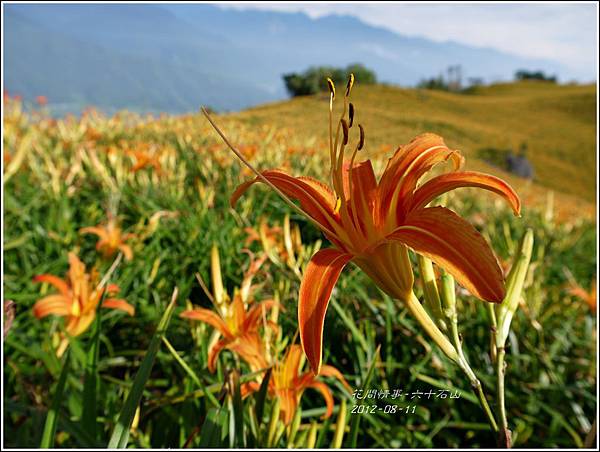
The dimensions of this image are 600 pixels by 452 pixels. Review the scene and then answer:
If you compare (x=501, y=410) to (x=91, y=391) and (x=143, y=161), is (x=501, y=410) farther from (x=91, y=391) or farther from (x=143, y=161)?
(x=143, y=161)

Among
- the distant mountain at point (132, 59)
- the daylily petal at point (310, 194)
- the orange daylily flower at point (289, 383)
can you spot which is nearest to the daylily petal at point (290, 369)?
the orange daylily flower at point (289, 383)

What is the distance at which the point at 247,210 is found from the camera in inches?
71.5

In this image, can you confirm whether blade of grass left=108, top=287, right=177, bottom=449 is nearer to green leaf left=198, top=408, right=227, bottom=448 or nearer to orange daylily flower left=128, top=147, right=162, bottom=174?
green leaf left=198, top=408, right=227, bottom=448

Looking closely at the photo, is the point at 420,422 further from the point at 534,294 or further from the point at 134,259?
the point at 134,259

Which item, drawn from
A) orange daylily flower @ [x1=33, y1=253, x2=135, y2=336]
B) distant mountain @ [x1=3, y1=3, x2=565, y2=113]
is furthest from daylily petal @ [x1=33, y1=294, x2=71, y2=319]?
distant mountain @ [x1=3, y1=3, x2=565, y2=113]

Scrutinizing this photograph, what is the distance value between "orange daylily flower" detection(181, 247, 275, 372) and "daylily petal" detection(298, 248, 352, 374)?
14.6 inches

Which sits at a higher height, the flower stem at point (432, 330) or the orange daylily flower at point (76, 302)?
the flower stem at point (432, 330)

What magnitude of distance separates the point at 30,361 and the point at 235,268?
626 mm

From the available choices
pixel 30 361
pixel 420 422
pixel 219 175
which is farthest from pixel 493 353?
pixel 219 175

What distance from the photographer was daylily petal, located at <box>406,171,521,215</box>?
0.32m

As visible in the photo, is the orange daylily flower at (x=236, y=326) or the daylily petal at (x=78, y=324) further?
the daylily petal at (x=78, y=324)

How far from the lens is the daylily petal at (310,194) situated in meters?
0.36

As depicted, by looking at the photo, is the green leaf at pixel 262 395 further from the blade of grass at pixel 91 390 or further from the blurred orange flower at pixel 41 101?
the blurred orange flower at pixel 41 101

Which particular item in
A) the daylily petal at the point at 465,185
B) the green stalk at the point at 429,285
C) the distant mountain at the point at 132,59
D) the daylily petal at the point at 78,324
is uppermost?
the distant mountain at the point at 132,59
